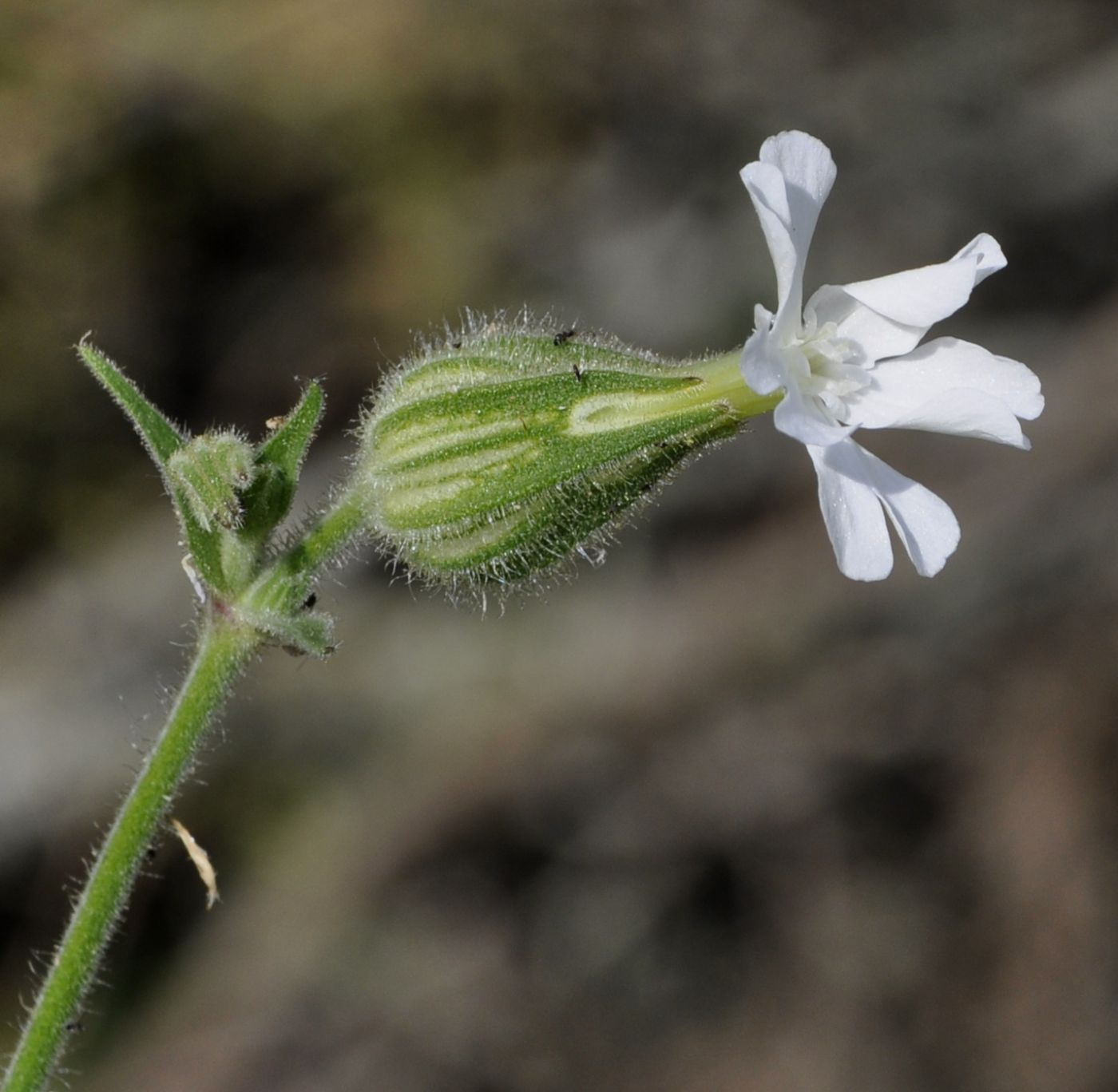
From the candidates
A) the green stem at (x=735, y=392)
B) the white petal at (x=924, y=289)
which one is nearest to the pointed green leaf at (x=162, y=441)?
the green stem at (x=735, y=392)

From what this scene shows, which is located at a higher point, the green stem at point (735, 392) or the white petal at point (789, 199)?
the white petal at point (789, 199)

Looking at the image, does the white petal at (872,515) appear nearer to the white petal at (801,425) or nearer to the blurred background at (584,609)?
the white petal at (801,425)

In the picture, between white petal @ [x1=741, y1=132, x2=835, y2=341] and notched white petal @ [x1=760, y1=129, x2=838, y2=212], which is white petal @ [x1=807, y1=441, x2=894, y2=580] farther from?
notched white petal @ [x1=760, y1=129, x2=838, y2=212]

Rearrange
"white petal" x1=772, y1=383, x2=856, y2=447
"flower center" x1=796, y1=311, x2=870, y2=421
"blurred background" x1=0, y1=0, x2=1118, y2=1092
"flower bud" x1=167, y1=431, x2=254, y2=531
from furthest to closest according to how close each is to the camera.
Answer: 1. "blurred background" x1=0, y1=0, x2=1118, y2=1092
2. "flower center" x1=796, y1=311, x2=870, y2=421
3. "flower bud" x1=167, y1=431, x2=254, y2=531
4. "white petal" x1=772, y1=383, x2=856, y2=447

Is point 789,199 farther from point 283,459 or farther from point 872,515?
point 283,459

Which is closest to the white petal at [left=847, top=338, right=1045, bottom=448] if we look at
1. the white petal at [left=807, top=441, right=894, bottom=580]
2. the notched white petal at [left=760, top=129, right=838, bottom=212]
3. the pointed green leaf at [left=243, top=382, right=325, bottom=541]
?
the white petal at [left=807, top=441, right=894, bottom=580]

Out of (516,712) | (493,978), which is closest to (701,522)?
Result: (516,712)
